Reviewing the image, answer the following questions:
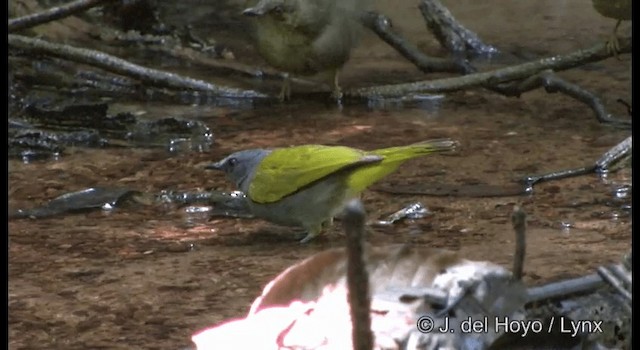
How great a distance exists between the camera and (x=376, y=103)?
16.1ft

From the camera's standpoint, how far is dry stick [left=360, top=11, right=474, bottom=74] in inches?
222

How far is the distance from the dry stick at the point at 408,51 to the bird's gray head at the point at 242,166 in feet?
7.35

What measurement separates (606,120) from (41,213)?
7.21 ft

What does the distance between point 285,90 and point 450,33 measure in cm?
145

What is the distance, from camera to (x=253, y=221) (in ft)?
10.6

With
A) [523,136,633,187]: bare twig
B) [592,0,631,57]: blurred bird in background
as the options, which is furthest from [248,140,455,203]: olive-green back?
[592,0,631,57]: blurred bird in background

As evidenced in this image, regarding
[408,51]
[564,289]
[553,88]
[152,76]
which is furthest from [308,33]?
[564,289]

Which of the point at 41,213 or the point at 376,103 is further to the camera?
the point at 376,103

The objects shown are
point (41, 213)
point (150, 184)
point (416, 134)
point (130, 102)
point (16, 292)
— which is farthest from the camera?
point (130, 102)

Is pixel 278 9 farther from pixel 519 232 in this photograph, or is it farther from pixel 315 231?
pixel 519 232

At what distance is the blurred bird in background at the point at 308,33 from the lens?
568 cm

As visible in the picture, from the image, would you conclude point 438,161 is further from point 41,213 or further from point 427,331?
point 427,331

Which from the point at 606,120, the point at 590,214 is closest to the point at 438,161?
the point at 590,214

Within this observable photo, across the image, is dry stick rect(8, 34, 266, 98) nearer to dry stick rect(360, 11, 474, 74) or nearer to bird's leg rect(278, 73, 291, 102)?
bird's leg rect(278, 73, 291, 102)
